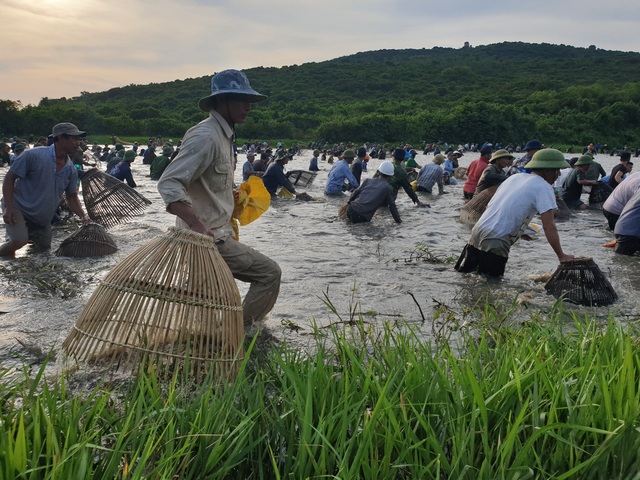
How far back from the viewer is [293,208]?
46.8ft

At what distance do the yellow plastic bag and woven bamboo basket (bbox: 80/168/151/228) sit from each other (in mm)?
4573

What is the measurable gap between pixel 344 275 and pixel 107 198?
12.5ft

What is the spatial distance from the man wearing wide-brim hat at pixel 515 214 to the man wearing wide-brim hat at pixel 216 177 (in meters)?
3.14

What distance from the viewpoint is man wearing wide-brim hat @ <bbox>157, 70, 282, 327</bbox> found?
3732 millimetres

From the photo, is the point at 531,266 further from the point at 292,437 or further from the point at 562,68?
the point at 562,68

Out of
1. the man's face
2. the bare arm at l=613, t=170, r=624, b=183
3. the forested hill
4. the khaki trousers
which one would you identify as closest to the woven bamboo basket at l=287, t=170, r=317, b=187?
the bare arm at l=613, t=170, r=624, b=183

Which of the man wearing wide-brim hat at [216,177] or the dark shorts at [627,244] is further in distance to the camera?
the dark shorts at [627,244]

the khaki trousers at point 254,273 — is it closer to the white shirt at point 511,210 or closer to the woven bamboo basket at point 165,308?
the woven bamboo basket at point 165,308

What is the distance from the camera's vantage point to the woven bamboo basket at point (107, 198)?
871 centimetres

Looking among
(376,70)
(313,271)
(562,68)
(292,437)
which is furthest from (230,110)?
(562,68)

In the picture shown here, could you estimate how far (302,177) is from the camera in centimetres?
1970

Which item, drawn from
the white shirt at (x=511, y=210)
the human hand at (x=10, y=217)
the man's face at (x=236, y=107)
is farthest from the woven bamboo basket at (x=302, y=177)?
the man's face at (x=236, y=107)

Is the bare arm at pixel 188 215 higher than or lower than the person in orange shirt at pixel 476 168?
higher

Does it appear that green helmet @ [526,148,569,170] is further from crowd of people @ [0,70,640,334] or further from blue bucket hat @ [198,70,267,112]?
blue bucket hat @ [198,70,267,112]
